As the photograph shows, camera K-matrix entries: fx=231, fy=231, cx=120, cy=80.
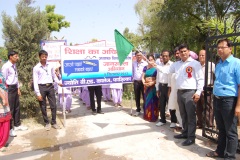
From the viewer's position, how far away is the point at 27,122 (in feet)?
20.0

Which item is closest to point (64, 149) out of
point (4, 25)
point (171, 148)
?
point (171, 148)

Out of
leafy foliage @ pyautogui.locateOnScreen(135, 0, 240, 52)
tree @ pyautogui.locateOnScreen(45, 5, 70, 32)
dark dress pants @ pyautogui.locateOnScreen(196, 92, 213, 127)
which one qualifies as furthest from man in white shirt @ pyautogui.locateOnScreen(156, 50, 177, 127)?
tree @ pyautogui.locateOnScreen(45, 5, 70, 32)

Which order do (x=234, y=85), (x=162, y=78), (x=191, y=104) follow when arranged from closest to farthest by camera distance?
(x=234, y=85) → (x=191, y=104) → (x=162, y=78)

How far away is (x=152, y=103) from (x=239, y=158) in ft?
8.67

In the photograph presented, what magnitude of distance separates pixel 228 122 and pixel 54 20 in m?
33.8

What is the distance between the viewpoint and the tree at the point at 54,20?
107 feet

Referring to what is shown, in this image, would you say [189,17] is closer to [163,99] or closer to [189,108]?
[163,99]

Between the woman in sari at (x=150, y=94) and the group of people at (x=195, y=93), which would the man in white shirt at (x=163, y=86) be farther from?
the woman in sari at (x=150, y=94)

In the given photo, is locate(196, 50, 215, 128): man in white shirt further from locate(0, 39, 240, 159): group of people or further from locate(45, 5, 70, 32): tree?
locate(45, 5, 70, 32): tree

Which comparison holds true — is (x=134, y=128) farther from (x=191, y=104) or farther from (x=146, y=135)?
(x=191, y=104)

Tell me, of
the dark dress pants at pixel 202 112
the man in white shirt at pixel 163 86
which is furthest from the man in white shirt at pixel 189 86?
the man in white shirt at pixel 163 86

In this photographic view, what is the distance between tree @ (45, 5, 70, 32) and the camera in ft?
107

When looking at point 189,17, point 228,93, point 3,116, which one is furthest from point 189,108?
point 189,17

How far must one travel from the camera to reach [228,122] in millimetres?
3463
